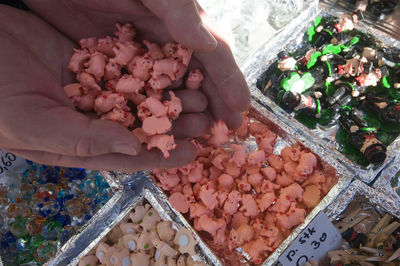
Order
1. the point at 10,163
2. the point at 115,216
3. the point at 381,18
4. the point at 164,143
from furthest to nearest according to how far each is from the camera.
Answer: the point at 381,18 → the point at 10,163 → the point at 115,216 → the point at 164,143

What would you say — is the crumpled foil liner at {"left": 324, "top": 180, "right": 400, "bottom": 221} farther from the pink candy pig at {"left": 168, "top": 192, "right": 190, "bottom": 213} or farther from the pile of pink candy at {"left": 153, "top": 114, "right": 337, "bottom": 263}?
the pink candy pig at {"left": 168, "top": 192, "right": 190, "bottom": 213}

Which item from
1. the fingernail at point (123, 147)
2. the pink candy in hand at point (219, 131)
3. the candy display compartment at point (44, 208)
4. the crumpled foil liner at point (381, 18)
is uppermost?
the crumpled foil liner at point (381, 18)

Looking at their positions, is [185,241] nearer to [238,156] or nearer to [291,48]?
[238,156]

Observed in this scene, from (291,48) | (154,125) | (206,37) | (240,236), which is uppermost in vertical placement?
(206,37)

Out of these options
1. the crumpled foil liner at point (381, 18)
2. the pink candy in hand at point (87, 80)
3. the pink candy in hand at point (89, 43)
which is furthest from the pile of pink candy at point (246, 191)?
the crumpled foil liner at point (381, 18)

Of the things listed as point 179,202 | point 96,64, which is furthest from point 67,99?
point 179,202

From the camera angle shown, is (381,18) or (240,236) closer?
(240,236)

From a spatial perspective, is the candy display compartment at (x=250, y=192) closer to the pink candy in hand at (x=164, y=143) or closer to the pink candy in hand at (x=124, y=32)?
the pink candy in hand at (x=164, y=143)
